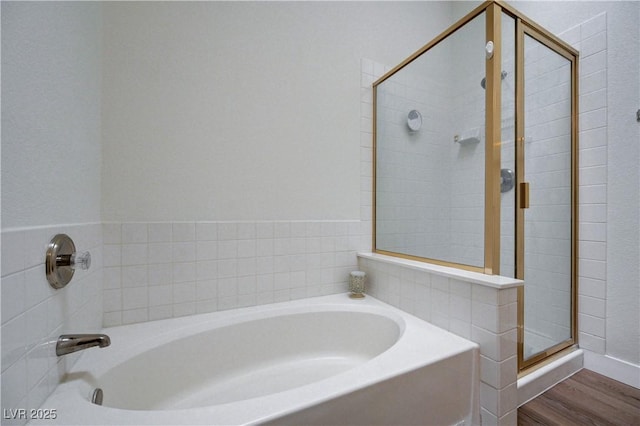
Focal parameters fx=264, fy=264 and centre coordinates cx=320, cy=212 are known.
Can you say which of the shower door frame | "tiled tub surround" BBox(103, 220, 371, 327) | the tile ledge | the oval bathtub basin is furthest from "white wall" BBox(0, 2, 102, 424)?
the shower door frame

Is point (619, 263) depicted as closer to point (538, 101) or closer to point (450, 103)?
point (538, 101)

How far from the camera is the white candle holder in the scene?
1.65m

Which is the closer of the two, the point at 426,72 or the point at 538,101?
the point at 538,101

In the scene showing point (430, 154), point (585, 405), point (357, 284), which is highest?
point (430, 154)

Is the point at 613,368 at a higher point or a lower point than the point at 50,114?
lower

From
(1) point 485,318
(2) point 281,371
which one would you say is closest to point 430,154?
(1) point 485,318

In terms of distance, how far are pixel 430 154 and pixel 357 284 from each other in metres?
1.06

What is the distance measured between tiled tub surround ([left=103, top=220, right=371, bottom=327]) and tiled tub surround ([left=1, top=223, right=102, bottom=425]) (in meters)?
0.32

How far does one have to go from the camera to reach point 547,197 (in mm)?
1557

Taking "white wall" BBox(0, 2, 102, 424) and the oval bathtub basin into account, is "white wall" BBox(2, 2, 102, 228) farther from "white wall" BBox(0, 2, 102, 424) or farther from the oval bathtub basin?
the oval bathtub basin

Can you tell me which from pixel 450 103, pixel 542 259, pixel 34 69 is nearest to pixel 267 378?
pixel 34 69

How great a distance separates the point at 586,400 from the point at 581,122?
1.52 metres

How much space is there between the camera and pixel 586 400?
4.15 feet

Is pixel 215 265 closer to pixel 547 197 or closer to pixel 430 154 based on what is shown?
pixel 430 154
